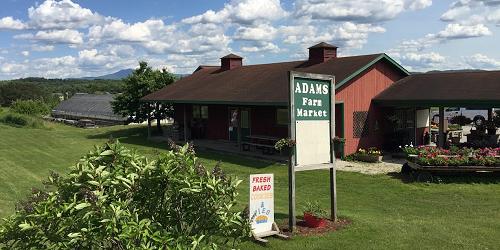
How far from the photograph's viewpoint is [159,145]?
1098 inches

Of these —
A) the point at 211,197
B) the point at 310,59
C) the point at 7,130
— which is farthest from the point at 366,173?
the point at 7,130

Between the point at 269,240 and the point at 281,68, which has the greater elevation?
the point at 281,68

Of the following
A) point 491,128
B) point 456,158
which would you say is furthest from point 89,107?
point 456,158

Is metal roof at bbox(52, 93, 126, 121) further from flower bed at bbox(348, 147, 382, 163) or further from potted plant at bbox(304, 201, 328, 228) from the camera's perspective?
potted plant at bbox(304, 201, 328, 228)

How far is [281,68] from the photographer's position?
2723 centimetres

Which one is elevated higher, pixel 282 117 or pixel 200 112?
pixel 200 112

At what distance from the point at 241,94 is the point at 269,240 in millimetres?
15349

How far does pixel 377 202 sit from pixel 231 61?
2085 centimetres

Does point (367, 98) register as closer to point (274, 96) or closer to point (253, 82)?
point (274, 96)

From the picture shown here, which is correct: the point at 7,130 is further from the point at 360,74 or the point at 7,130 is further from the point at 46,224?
the point at 46,224

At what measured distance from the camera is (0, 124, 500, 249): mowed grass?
8.92 meters

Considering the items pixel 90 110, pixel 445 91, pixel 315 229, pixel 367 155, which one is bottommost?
pixel 315 229

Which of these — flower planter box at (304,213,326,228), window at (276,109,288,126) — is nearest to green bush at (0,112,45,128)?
window at (276,109,288,126)

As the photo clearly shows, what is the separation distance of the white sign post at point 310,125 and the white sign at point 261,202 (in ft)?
1.55
